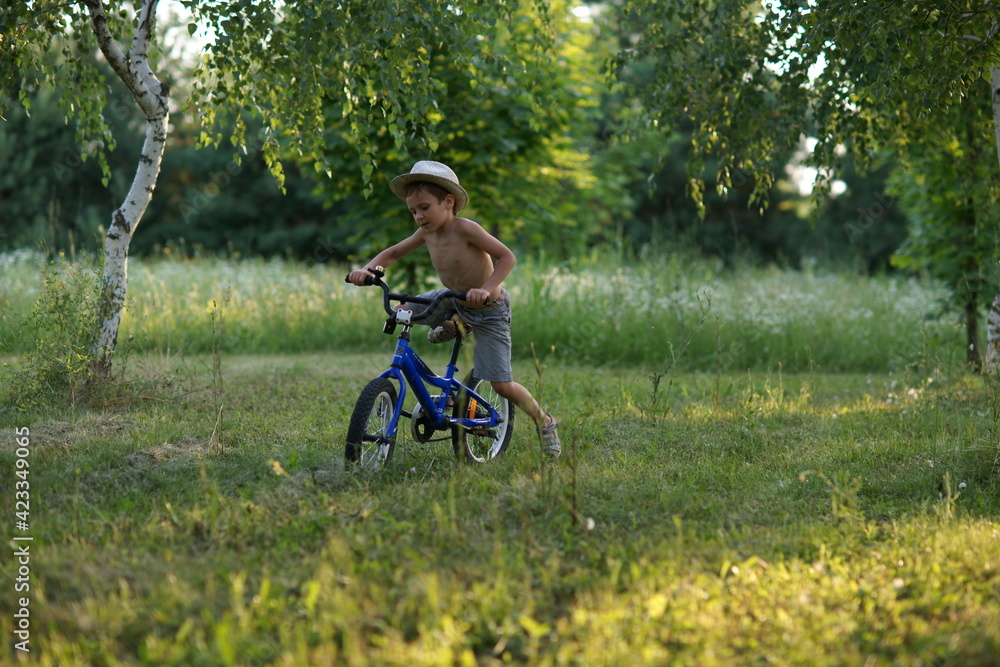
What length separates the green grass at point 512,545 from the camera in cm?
260

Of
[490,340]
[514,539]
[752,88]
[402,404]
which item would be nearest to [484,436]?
[490,340]

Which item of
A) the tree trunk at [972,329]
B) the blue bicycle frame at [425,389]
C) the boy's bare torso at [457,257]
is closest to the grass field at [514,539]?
the blue bicycle frame at [425,389]

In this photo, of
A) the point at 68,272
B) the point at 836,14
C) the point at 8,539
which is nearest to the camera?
the point at 8,539

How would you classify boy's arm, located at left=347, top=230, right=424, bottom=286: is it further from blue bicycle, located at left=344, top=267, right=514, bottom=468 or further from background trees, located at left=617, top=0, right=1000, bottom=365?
background trees, located at left=617, top=0, right=1000, bottom=365

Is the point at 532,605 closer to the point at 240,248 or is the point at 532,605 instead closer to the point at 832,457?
the point at 832,457

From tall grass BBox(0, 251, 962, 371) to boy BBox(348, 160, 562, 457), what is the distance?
450 cm

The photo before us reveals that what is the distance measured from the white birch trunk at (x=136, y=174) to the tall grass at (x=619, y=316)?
2.77 meters

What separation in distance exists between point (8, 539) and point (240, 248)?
78.8ft

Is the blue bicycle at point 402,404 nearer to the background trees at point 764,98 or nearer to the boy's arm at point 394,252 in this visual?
the boy's arm at point 394,252

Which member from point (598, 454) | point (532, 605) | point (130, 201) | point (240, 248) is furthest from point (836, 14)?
point (240, 248)

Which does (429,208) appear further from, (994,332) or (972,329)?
(972,329)

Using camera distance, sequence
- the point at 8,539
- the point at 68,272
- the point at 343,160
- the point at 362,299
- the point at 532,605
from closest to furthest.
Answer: the point at 532,605
the point at 8,539
the point at 68,272
the point at 343,160
the point at 362,299

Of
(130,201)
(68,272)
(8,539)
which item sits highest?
(130,201)

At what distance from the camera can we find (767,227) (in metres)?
30.7
